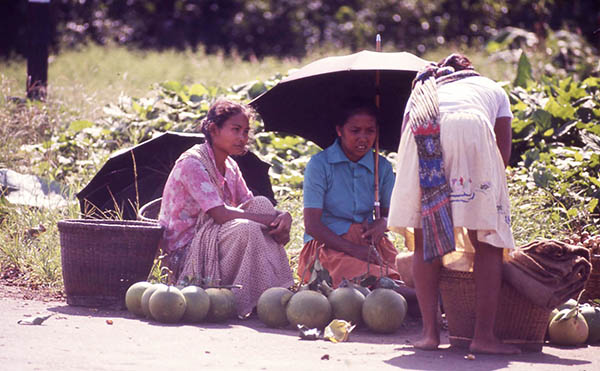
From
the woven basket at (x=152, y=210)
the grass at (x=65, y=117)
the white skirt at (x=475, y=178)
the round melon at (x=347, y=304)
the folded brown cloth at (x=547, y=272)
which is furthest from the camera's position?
the grass at (x=65, y=117)

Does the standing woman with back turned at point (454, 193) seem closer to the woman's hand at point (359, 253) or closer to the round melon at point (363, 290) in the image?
the round melon at point (363, 290)

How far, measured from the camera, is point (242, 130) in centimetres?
562

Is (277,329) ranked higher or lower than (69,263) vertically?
lower

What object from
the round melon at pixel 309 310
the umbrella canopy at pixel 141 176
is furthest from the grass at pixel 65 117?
the round melon at pixel 309 310

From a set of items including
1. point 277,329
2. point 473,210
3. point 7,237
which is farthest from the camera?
point 7,237

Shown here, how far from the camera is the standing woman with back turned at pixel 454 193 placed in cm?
417

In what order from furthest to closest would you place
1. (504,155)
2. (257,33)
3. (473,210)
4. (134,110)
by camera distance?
(257,33), (134,110), (504,155), (473,210)

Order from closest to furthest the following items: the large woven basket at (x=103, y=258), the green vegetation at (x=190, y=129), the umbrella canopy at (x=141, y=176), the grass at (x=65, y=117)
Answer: the large woven basket at (x=103, y=258) → the umbrella canopy at (x=141, y=176) → the grass at (x=65, y=117) → the green vegetation at (x=190, y=129)

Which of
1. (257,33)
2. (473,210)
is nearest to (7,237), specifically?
(473,210)

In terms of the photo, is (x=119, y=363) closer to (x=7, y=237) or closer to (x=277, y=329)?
(x=277, y=329)

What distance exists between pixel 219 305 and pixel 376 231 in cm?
114

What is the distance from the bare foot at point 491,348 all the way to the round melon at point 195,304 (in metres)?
1.56

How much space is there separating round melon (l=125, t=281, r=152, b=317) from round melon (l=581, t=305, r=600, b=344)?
2535 mm

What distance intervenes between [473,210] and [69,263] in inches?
102
